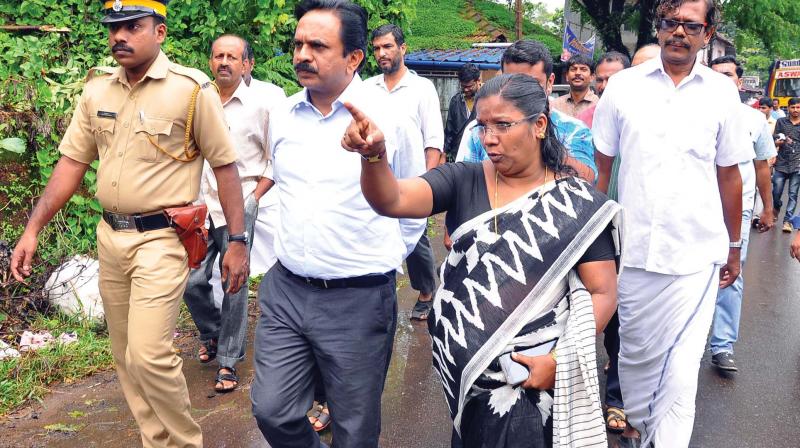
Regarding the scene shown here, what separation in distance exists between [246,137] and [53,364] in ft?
5.93

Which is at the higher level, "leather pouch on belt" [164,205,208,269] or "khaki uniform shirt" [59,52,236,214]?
"khaki uniform shirt" [59,52,236,214]

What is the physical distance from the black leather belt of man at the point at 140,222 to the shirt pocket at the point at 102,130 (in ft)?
1.05

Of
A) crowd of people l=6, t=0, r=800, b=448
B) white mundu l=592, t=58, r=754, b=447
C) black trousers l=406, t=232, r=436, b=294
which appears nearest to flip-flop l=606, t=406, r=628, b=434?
crowd of people l=6, t=0, r=800, b=448

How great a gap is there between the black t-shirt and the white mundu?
1008mm

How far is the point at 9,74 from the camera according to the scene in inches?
230

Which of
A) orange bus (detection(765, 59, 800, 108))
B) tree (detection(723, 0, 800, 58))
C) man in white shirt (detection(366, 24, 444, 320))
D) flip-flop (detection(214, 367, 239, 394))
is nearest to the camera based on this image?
flip-flop (detection(214, 367, 239, 394))

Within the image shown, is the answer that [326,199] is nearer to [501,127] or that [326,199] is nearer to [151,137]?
[501,127]

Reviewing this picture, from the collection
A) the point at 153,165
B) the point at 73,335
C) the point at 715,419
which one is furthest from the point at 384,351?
the point at 73,335

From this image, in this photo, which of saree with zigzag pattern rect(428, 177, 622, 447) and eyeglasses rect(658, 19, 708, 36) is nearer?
saree with zigzag pattern rect(428, 177, 622, 447)

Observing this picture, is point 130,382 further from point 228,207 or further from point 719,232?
point 719,232

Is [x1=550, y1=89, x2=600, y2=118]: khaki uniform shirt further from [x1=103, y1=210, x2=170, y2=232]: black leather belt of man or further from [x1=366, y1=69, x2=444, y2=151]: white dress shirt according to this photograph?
[x1=103, y1=210, x2=170, y2=232]: black leather belt of man

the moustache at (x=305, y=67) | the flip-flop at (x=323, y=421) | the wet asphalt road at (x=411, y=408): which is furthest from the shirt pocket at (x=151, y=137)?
the flip-flop at (x=323, y=421)

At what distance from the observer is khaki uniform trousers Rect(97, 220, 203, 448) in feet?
10.8

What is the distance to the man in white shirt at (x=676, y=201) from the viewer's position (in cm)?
347
